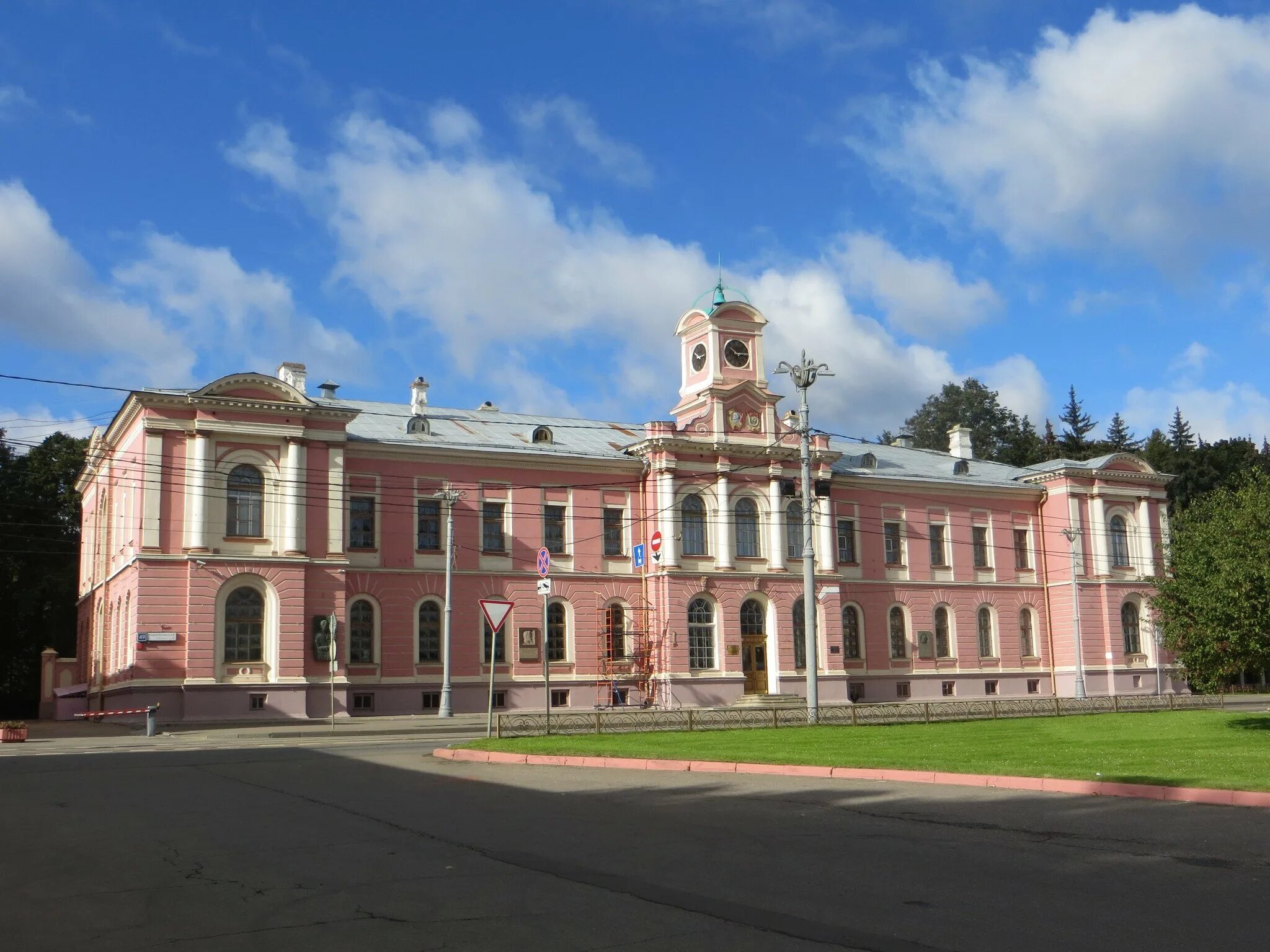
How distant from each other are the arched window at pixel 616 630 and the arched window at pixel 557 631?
175 cm

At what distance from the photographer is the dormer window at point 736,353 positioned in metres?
50.1

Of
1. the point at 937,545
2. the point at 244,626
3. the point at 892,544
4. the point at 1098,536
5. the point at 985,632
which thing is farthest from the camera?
the point at 1098,536

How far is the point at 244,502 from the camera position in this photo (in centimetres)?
4019

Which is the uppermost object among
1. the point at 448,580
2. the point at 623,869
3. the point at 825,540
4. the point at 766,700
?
the point at 825,540

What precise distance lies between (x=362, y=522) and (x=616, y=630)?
10.9 metres

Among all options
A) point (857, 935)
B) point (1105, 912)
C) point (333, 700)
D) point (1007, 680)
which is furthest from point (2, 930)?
point (1007, 680)

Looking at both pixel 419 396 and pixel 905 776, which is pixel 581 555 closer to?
pixel 419 396

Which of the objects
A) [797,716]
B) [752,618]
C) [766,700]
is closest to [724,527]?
[752,618]

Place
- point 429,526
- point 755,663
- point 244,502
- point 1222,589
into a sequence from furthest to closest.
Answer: point 755,663, point 429,526, point 244,502, point 1222,589

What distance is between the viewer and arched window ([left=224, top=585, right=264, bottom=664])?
39.2m

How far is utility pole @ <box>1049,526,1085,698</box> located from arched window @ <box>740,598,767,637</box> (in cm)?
1405

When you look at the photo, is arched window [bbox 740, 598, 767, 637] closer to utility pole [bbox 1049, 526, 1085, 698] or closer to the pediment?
utility pole [bbox 1049, 526, 1085, 698]

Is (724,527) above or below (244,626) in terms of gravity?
above

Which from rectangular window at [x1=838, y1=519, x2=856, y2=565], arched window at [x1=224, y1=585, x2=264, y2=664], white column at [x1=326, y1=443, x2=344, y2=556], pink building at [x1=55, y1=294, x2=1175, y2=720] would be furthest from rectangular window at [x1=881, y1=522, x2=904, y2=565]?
arched window at [x1=224, y1=585, x2=264, y2=664]
